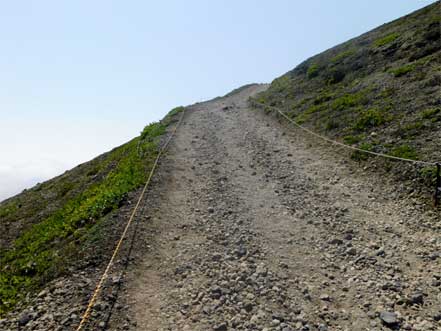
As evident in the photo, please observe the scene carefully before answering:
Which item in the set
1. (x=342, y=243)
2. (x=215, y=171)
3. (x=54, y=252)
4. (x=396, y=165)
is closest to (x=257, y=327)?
(x=342, y=243)

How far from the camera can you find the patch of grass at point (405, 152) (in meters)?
14.7

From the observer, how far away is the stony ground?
7.79m

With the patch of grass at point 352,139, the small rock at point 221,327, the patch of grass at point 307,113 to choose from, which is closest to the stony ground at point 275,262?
the small rock at point 221,327

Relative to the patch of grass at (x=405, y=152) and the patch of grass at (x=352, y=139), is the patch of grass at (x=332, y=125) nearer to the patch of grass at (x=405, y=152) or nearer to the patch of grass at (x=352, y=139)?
the patch of grass at (x=352, y=139)

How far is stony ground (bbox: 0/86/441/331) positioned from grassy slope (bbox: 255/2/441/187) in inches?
123

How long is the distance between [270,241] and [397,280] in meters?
3.66

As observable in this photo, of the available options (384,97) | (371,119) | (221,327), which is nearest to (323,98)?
(384,97)

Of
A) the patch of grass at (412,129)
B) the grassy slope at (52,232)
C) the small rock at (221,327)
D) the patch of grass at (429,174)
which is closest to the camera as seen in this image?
the small rock at (221,327)

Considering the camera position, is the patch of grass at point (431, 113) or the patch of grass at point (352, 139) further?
the patch of grass at point (352, 139)

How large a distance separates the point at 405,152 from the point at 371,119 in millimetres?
5829

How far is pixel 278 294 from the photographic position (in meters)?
8.46

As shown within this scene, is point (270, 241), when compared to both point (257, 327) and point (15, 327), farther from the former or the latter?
point (15, 327)

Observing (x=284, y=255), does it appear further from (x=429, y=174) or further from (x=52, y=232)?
(x=52, y=232)

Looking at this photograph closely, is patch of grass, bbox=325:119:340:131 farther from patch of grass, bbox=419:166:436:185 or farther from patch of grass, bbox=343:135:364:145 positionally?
patch of grass, bbox=419:166:436:185
